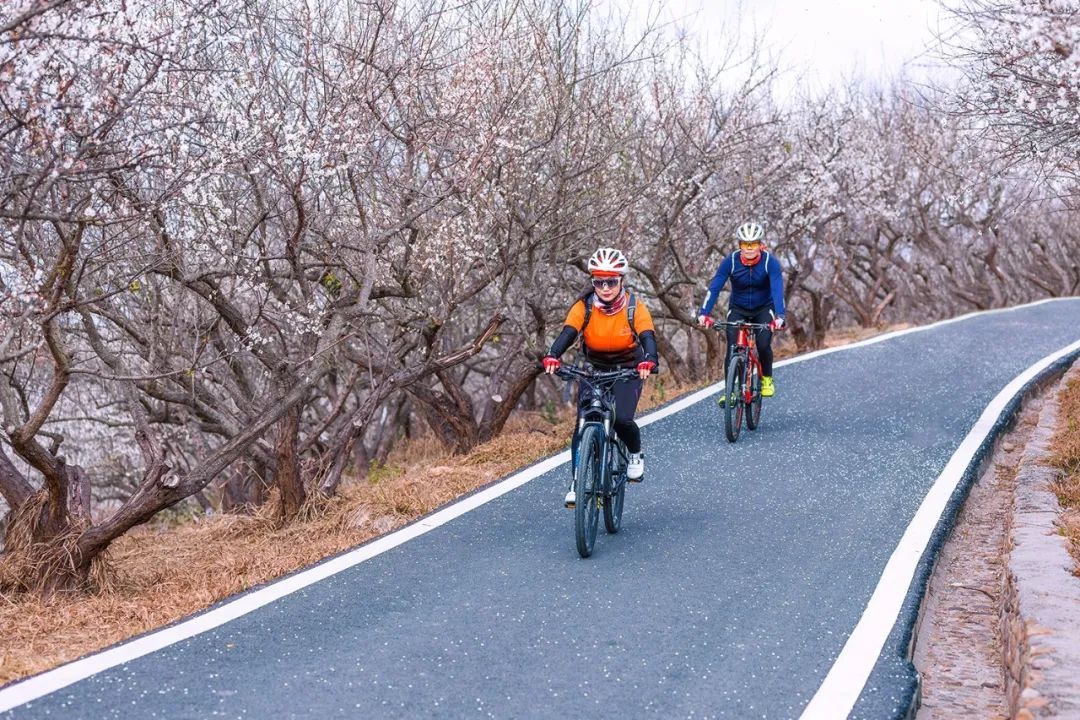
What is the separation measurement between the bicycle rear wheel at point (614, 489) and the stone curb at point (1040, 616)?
8.10ft

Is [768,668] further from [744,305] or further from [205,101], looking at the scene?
[205,101]

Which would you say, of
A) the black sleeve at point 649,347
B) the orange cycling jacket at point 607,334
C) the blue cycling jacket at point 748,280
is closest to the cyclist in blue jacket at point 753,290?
the blue cycling jacket at point 748,280

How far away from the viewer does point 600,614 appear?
243 inches

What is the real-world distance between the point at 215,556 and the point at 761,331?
5.53m

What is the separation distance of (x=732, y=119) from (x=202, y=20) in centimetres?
1136

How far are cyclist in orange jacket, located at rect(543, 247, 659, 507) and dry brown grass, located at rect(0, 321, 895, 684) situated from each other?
70.6 inches

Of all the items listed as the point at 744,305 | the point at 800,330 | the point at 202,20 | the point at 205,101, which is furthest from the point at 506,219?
the point at 800,330

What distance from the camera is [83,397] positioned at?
21.1 meters

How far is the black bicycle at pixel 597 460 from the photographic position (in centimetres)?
704

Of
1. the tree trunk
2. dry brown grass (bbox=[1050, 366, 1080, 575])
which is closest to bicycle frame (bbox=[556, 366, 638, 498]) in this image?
dry brown grass (bbox=[1050, 366, 1080, 575])

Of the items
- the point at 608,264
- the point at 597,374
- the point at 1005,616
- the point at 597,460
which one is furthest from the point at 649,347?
the point at 1005,616

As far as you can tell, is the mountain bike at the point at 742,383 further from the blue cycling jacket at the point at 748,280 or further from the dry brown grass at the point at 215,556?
the dry brown grass at the point at 215,556

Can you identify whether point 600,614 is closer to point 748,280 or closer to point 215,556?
point 215,556

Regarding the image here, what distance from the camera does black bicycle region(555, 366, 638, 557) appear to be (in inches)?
277
